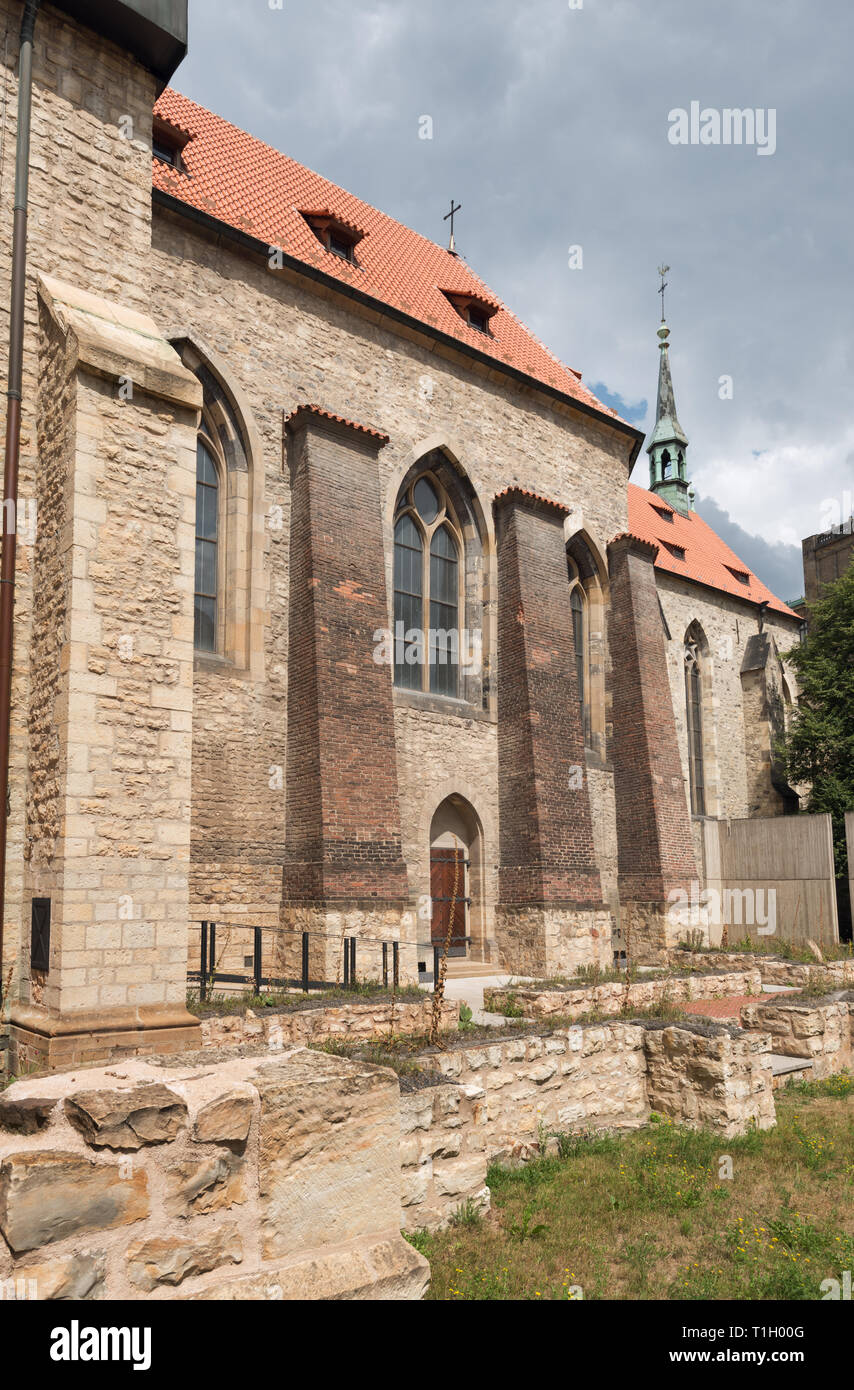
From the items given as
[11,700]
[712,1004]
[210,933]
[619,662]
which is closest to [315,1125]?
[11,700]

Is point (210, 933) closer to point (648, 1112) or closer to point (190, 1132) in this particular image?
point (648, 1112)

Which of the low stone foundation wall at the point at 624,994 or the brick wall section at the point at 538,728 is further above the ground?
the brick wall section at the point at 538,728

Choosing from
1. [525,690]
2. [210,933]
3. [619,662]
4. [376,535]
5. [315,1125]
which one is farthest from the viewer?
[619,662]

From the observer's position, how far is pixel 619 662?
19.7 m

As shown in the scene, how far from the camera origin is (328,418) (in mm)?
13703

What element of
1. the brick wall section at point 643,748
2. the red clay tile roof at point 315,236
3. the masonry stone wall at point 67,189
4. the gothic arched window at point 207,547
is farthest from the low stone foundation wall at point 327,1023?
the red clay tile roof at point 315,236

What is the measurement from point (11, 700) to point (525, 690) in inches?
391

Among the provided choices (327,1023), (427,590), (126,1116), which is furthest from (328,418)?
(126,1116)

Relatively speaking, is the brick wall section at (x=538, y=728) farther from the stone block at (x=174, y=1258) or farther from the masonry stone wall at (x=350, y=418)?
the stone block at (x=174, y=1258)

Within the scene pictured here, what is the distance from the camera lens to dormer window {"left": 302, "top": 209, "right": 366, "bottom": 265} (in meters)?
16.1

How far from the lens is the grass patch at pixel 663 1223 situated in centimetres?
465

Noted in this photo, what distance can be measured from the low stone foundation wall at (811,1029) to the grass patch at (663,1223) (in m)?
2.62

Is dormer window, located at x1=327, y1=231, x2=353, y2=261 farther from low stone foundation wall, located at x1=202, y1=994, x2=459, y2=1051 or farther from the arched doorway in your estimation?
low stone foundation wall, located at x1=202, y1=994, x2=459, y2=1051

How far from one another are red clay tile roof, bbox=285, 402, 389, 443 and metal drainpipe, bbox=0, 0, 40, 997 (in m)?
5.34
